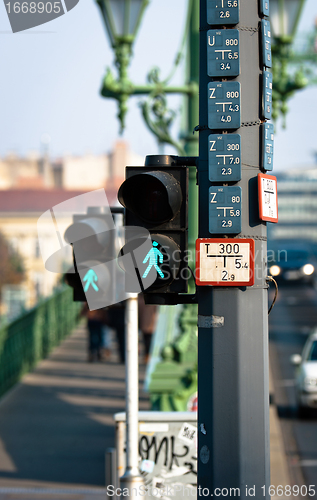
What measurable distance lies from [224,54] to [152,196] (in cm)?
87

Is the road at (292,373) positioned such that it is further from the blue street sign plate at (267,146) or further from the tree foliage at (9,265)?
the tree foliage at (9,265)

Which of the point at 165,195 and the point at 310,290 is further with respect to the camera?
the point at 310,290

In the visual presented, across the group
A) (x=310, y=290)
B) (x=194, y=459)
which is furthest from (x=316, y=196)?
A: (x=194, y=459)

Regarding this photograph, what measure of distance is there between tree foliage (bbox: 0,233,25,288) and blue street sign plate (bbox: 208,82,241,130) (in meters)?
61.0

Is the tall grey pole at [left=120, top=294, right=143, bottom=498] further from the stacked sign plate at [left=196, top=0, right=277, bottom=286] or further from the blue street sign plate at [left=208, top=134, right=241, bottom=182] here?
the blue street sign plate at [left=208, top=134, right=241, bottom=182]

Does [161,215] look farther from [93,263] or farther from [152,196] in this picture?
[93,263]

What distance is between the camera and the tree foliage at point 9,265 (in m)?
64.3

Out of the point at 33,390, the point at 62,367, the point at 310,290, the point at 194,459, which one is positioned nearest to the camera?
the point at 194,459

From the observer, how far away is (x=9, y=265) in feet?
213

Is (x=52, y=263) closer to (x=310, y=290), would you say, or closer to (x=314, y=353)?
(x=314, y=353)

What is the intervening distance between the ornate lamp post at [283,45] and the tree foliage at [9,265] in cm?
5530

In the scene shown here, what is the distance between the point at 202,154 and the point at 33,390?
11839mm

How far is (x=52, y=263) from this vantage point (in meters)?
5.17

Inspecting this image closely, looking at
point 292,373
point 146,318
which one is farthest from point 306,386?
point 292,373
